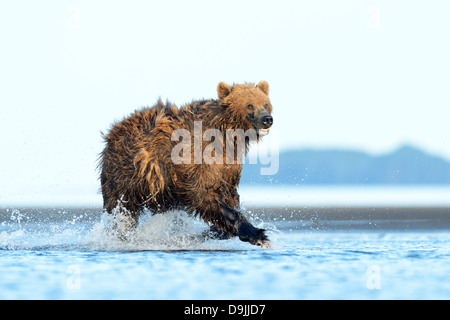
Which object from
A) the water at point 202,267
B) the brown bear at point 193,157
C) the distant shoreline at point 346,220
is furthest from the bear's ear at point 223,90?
the water at point 202,267

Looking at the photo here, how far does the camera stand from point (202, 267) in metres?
10.0

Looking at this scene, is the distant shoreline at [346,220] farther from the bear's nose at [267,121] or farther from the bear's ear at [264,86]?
the bear's ear at [264,86]

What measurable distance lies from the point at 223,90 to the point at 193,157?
1.16 metres

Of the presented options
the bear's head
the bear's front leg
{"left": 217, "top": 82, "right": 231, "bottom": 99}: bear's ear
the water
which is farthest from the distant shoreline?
{"left": 217, "top": 82, "right": 231, "bottom": 99}: bear's ear

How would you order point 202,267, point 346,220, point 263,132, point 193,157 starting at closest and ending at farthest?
point 202,267 < point 263,132 < point 193,157 < point 346,220

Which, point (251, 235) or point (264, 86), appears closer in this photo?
point (251, 235)

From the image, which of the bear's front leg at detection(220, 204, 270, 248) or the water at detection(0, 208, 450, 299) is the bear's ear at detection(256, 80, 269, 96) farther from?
the water at detection(0, 208, 450, 299)

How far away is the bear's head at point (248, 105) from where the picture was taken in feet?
37.4

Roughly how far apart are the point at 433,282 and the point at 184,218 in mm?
4874

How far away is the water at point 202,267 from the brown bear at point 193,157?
0.53m

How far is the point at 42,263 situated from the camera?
10.6 metres

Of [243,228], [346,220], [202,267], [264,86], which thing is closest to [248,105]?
[264,86]

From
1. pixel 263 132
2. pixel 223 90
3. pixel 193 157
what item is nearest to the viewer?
pixel 263 132

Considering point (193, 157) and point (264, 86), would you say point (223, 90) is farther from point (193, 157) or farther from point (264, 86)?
point (193, 157)
